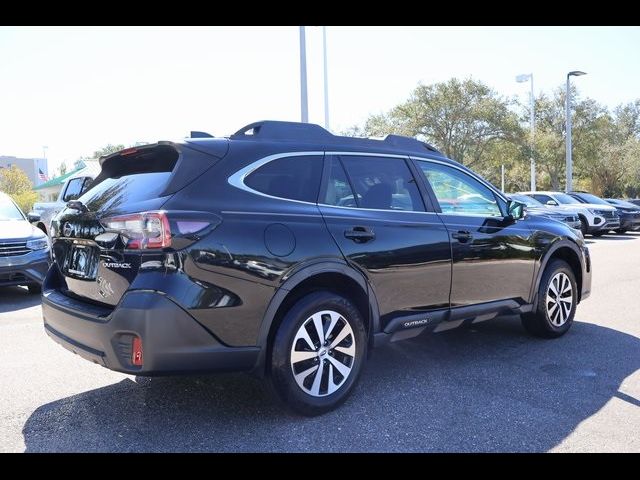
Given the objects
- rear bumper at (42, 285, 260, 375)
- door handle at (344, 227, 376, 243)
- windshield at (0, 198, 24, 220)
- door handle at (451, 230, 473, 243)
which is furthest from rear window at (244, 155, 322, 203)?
windshield at (0, 198, 24, 220)

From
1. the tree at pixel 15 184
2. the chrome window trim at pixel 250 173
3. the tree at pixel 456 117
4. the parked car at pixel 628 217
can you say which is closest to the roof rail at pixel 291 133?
the chrome window trim at pixel 250 173

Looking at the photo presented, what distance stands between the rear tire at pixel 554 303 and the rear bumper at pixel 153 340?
319 centimetres

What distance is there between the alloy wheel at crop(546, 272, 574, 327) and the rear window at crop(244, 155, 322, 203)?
2855 mm

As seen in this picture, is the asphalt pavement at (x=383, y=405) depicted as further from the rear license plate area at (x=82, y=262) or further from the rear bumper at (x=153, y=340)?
the rear license plate area at (x=82, y=262)

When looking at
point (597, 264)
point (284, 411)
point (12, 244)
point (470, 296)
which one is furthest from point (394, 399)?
point (597, 264)

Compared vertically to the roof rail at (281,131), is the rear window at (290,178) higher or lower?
lower

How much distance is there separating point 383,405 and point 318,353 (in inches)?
25.3

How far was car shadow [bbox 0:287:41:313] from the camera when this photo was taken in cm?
730

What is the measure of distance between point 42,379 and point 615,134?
5142cm

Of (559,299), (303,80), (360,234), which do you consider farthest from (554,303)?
(303,80)

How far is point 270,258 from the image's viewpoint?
3.33 m

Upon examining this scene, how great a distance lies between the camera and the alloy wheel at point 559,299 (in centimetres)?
541

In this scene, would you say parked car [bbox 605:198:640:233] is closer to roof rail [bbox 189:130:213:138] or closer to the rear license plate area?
roof rail [bbox 189:130:213:138]

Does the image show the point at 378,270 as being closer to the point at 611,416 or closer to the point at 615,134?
the point at 611,416
